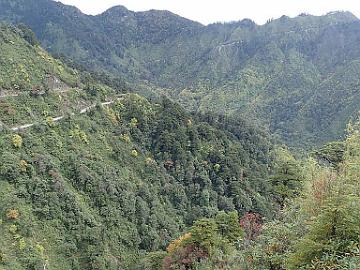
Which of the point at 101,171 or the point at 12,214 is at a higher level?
the point at 101,171

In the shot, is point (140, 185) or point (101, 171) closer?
point (101, 171)

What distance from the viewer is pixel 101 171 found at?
6116 centimetres

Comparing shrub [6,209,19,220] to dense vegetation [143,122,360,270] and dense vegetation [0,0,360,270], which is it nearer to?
dense vegetation [0,0,360,270]

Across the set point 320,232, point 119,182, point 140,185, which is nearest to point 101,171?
point 119,182

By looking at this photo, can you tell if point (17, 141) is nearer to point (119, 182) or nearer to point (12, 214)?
point (12, 214)

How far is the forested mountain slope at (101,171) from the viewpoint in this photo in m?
49.3

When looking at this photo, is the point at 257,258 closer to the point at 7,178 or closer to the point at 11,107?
the point at 7,178

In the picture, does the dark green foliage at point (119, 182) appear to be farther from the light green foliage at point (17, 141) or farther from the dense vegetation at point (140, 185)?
the light green foliage at point (17, 141)

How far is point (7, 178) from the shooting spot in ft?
163

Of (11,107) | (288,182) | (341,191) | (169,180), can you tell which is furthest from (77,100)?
(341,191)

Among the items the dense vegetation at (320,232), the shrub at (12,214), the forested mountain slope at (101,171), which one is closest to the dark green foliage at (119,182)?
the forested mountain slope at (101,171)

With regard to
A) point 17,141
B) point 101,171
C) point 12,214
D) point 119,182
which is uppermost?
point 17,141

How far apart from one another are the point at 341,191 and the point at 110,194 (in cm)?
4793

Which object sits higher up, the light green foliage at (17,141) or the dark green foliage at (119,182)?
the light green foliage at (17,141)
